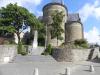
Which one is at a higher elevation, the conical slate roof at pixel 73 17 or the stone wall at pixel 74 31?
the conical slate roof at pixel 73 17

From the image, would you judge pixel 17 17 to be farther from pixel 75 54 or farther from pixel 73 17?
pixel 75 54

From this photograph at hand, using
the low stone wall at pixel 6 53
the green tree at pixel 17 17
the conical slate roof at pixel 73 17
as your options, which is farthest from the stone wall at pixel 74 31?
the low stone wall at pixel 6 53

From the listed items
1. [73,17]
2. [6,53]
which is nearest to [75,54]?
[6,53]

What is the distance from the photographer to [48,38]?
52.7m

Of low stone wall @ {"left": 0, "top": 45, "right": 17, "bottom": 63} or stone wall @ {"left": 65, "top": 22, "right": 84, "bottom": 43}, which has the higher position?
stone wall @ {"left": 65, "top": 22, "right": 84, "bottom": 43}

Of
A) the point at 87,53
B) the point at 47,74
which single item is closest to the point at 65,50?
the point at 87,53

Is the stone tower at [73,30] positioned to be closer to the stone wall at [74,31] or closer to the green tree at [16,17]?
the stone wall at [74,31]

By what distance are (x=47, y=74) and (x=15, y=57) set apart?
12.8m

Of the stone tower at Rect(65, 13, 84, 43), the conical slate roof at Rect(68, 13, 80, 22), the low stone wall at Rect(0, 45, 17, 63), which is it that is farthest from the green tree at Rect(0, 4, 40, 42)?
the low stone wall at Rect(0, 45, 17, 63)

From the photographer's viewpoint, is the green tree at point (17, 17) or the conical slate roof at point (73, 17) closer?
the green tree at point (17, 17)

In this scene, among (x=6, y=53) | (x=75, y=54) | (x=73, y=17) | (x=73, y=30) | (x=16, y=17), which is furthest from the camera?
(x=73, y=17)

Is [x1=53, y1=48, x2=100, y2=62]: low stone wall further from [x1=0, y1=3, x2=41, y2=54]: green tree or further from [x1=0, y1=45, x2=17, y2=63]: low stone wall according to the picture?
[x1=0, y1=3, x2=41, y2=54]: green tree

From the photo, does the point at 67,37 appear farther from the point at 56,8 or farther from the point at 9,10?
the point at 9,10

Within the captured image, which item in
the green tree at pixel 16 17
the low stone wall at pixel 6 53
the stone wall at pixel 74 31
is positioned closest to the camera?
the low stone wall at pixel 6 53
